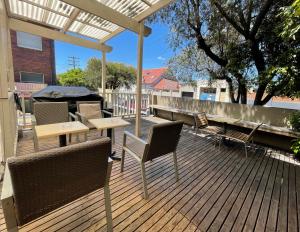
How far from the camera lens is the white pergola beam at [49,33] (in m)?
3.62

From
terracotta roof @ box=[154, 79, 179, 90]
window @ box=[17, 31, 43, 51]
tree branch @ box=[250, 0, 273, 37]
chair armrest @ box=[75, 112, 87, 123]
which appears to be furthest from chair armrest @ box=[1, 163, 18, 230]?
terracotta roof @ box=[154, 79, 179, 90]

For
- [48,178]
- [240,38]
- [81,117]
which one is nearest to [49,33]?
[81,117]

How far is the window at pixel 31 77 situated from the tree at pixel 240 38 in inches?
378

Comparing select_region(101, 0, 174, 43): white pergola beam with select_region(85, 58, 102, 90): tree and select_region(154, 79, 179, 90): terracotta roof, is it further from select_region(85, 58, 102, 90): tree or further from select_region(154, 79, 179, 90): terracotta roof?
select_region(154, 79, 179, 90): terracotta roof

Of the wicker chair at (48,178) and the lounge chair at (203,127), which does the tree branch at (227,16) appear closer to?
the lounge chair at (203,127)

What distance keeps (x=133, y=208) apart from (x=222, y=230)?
3.06 feet

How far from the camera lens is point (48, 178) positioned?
105cm

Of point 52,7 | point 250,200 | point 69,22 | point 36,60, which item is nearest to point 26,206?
point 250,200

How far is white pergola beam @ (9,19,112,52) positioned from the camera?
143 inches

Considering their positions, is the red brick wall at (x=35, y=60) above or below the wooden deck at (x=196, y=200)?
above

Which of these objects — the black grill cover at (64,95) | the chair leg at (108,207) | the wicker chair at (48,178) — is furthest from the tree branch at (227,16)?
the chair leg at (108,207)

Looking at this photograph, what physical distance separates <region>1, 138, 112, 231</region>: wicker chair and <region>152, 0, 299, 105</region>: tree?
3554 millimetres

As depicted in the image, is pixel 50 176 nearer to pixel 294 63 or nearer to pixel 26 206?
pixel 26 206

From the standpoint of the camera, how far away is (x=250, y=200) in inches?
80.1
